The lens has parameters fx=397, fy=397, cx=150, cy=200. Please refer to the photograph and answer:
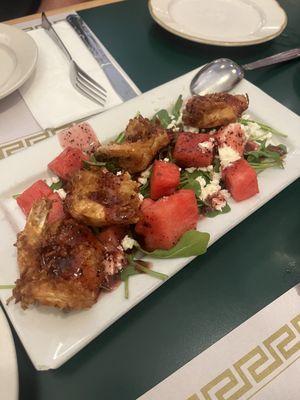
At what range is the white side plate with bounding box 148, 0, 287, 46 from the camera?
1.84m

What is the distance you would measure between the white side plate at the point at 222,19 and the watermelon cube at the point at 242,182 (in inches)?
32.4

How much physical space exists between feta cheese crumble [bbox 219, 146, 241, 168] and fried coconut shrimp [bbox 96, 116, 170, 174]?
0.18 metres

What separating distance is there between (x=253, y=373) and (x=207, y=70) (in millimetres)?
1156

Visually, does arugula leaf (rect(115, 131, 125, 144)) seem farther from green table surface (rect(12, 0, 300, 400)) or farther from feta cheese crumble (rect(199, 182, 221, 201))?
green table surface (rect(12, 0, 300, 400))

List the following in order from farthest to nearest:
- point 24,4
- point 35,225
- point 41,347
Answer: point 24,4 < point 35,225 < point 41,347

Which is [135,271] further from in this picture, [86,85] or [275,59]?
[275,59]

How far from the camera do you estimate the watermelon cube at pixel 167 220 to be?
3.54 feet

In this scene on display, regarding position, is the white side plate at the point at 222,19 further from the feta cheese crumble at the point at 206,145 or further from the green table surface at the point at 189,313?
the green table surface at the point at 189,313

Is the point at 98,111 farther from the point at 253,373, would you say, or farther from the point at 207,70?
the point at 253,373

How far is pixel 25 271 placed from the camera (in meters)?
0.96

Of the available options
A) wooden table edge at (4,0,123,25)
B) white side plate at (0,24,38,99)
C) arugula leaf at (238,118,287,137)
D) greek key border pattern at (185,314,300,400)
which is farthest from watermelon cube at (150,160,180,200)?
wooden table edge at (4,0,123,25)

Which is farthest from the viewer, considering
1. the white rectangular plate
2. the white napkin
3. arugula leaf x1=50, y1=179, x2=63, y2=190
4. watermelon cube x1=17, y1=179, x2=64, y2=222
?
the white napkin

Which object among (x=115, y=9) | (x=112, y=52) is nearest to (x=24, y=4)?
(x=115, y=9)

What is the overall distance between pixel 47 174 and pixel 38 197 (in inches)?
4.8
